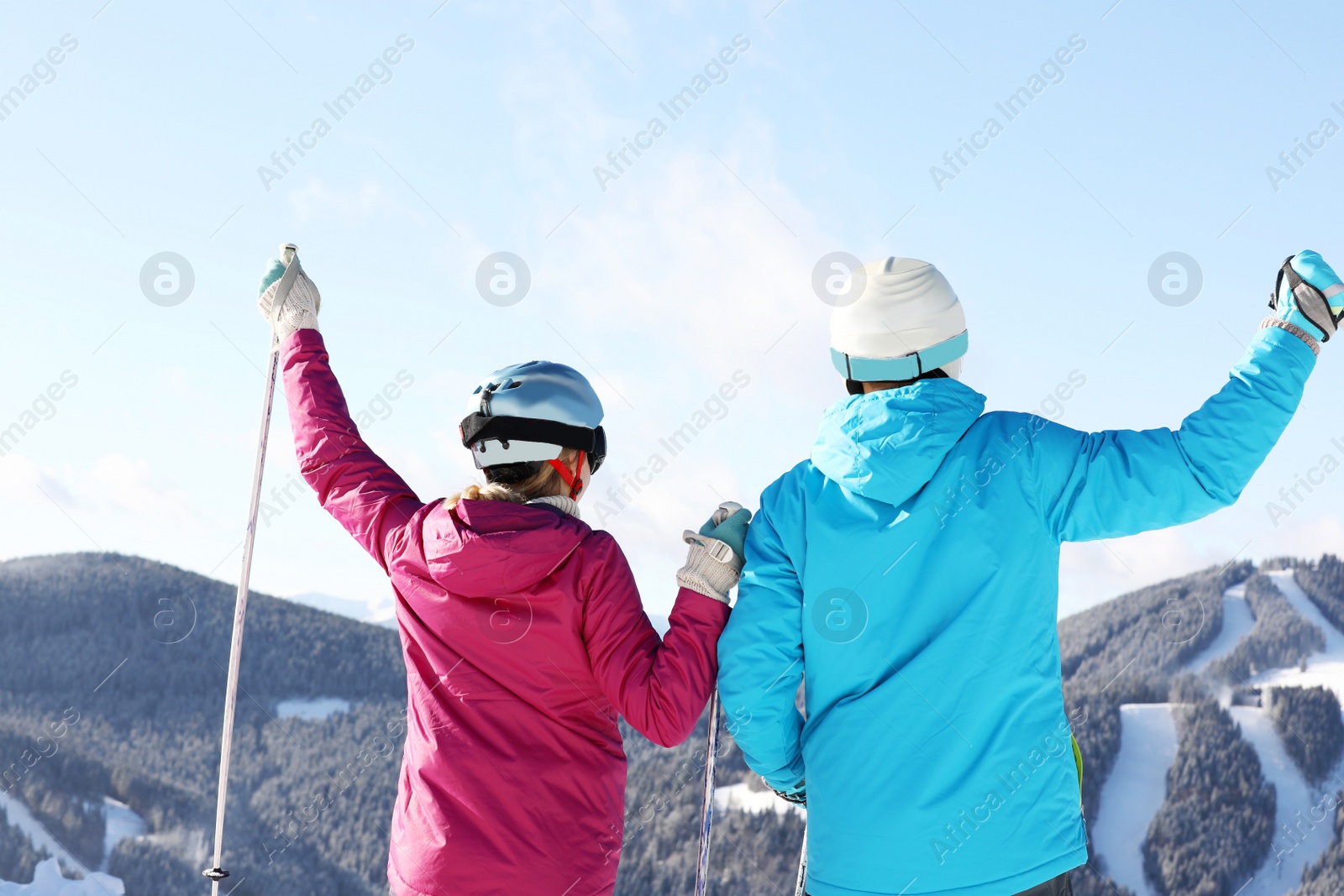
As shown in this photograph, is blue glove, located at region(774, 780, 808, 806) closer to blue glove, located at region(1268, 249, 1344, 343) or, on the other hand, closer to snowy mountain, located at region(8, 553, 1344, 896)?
Answer: blue glove, located at region(1268, 249, 1344, 343)

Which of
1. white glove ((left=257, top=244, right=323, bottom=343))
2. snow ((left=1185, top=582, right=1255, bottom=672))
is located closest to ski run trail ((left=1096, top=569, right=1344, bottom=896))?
snow ((left=1185, top=582, right=1255, bottom=672))

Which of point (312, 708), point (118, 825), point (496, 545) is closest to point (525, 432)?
point (496, 545)

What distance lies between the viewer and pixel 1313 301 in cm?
242

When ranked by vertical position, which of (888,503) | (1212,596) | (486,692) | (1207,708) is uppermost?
(1212,596)

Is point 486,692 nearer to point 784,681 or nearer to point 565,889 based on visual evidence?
point 565,889

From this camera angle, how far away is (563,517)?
273cm

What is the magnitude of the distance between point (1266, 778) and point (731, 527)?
11444cm

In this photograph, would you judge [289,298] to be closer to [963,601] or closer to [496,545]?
[496,545]

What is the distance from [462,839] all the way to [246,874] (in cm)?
9497

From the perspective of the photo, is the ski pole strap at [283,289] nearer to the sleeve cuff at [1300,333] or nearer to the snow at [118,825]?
the sleeve cuff at [1300,333]

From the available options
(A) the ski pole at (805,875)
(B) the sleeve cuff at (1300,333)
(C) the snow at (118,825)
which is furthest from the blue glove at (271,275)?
(C) the snow at (118,825)

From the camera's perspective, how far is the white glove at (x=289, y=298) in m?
3.60

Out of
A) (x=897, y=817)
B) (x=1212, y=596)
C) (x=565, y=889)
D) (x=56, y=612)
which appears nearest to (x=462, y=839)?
(x=565, y=889)

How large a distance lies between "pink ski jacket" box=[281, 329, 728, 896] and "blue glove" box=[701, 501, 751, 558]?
0.17m
